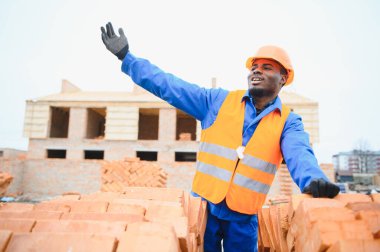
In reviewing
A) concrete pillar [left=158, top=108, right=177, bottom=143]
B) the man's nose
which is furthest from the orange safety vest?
concrete pillar [left=158, top=108, right=177, bottom=143]

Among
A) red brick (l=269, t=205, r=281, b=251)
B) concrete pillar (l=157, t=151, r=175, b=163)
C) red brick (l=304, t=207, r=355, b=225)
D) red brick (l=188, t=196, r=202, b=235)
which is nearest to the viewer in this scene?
red brick (l=304, t=207, r=355, b=225)

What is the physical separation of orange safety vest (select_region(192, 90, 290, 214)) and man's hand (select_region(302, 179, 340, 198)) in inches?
22.0

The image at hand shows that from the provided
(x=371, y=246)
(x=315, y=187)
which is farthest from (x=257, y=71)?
Result: (x=371, y=246)

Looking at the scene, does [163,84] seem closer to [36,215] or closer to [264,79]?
[264,79]

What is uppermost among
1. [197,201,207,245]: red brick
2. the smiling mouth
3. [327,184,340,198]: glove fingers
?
the smiling mouth

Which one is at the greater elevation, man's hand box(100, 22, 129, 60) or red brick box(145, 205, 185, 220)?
man's hand box(100, 22, 129, 60)

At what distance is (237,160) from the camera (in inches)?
91.3

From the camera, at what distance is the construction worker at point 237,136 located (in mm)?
2311

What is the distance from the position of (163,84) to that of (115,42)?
612 mm

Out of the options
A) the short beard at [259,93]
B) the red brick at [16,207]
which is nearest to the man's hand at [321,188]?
the short beard at [259,93]

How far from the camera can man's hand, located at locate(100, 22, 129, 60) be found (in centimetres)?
258

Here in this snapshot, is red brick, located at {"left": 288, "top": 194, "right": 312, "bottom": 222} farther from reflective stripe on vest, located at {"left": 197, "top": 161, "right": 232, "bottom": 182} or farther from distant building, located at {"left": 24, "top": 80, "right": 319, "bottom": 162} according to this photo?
distant building, located at {"left": 24, "top": 80, "right": 319, "bottom": 162}

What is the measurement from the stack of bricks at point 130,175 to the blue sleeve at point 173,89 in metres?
8.94

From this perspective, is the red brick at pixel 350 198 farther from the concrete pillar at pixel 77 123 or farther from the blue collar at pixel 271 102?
the concrete pillar at pixel 77 123
